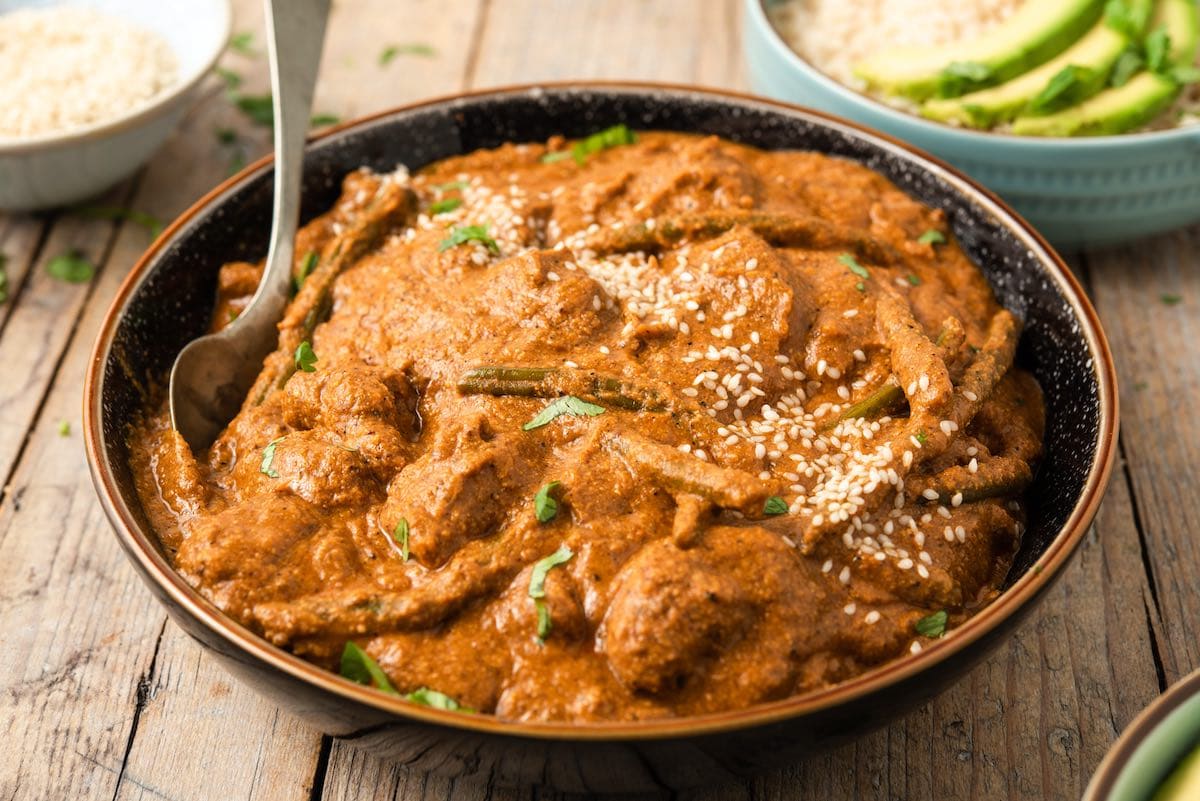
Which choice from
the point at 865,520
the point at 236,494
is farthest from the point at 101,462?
the point at 865,520

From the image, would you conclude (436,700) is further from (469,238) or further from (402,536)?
(469,238)

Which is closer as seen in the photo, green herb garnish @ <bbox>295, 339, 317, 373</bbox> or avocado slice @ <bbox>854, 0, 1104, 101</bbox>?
green herb garnish @ <bbox>295, 339, 317, 373</bbox>

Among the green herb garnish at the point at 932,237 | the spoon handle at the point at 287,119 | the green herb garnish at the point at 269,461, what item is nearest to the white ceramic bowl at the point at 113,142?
the spoon handle at the point at 287,119

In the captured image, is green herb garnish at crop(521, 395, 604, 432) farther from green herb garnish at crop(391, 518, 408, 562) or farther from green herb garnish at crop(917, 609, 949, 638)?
green herb garnish at crop(917, 609, 949, 638)

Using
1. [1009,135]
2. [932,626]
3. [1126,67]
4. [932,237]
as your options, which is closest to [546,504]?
[932,626]

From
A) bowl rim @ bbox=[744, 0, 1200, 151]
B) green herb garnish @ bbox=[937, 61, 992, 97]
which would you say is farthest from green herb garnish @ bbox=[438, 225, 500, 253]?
green herb garnish @ bbox=[937, 61, 992, 97]

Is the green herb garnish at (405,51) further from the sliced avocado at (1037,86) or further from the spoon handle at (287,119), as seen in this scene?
the sliced avocado at (1037,86)
